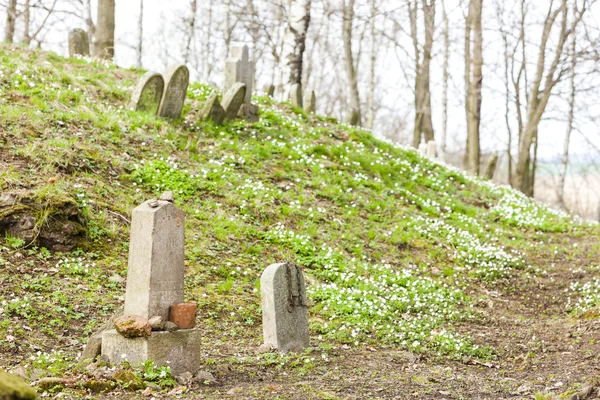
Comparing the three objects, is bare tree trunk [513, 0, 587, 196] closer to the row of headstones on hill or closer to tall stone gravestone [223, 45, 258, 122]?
tall stone gravestone [223, 45, 258, 122]

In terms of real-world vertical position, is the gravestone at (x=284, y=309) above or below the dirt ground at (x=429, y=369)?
above

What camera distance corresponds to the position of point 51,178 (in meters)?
9.00

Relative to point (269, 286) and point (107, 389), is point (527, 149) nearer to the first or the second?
point (269, 286)

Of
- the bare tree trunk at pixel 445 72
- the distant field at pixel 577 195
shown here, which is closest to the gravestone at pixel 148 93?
the bare tree trunk at pixel 445 72

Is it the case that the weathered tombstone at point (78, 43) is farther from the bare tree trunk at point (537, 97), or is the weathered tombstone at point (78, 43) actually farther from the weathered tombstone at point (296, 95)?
the bare tree trunk at point (537, 97)

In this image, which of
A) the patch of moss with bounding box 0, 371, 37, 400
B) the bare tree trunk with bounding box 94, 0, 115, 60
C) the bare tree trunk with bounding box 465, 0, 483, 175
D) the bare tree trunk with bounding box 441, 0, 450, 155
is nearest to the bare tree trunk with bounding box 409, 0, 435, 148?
the bare tree trunk with bounding box 441, 0, 450, 155

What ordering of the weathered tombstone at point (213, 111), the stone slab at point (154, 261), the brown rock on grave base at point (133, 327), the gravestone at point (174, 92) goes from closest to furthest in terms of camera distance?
1. the brown rock on grave base at point (133, 327)
2. the stone slab at point (154, 261)
3. the gravestone at point (174, 92)
4. the weathered tombstone at point (213, 111)

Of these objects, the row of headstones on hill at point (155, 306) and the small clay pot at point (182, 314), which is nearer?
the row of headstones on hill at point (155, 306)

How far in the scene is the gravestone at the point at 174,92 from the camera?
13.2 metres

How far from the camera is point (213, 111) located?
45.8 ft

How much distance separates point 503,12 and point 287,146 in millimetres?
17830

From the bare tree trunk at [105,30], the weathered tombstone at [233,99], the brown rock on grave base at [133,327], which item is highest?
the bare tree trunk at [105,30]

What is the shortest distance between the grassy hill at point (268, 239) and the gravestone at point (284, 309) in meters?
0.30

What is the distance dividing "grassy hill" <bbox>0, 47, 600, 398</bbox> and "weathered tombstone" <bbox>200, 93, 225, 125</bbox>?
0.25m
